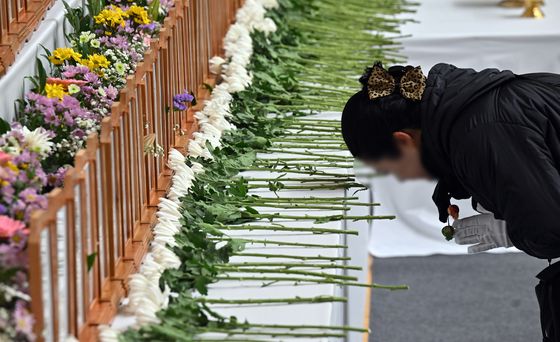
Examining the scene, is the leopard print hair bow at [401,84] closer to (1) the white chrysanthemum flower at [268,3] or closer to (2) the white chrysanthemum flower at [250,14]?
(2) the white chrysanthemum flower at [250,14]

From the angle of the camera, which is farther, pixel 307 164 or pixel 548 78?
pixel 307 164

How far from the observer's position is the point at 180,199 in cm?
199

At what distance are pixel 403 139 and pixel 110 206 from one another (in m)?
0.51

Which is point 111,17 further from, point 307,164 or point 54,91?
point 307,164

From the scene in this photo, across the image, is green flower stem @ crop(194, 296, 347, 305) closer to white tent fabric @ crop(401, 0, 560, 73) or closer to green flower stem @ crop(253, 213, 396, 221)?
green flower stem @ crop(253, 213, 396, 221)

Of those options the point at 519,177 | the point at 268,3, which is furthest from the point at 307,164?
the point at 268,3

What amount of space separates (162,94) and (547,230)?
79cm

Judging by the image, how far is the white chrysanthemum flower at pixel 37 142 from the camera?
1.70 m

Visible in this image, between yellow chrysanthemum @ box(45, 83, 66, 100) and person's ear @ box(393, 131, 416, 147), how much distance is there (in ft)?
2.01

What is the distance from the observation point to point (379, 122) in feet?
6.17

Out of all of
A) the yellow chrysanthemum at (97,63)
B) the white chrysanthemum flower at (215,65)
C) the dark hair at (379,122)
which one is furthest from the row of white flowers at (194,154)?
the dark hair at (379,122)

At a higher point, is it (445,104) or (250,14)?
(250,14)

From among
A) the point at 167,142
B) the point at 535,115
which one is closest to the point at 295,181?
the point at 167,142

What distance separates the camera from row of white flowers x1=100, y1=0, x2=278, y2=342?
1646 mm
